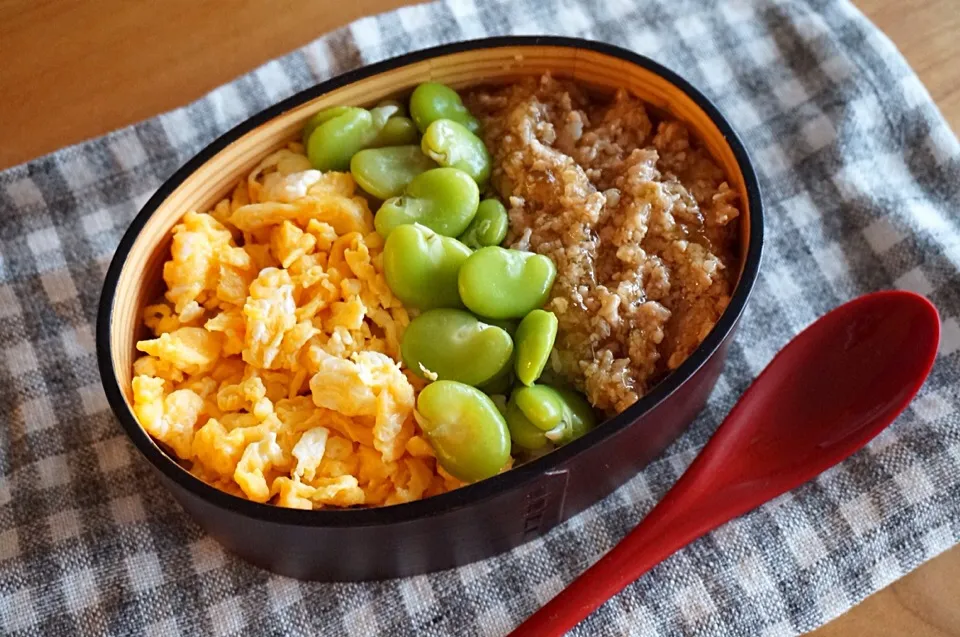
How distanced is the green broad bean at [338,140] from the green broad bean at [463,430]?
36 cm

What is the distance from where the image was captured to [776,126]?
5.00 ft

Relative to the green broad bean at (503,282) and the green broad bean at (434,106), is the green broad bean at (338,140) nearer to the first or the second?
the green broad bean at (434,106)

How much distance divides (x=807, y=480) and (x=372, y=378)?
580 mm

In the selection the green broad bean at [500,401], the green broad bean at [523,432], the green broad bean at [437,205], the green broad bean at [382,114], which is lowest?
the green broad bean at [500,401]

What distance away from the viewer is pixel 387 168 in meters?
1.23

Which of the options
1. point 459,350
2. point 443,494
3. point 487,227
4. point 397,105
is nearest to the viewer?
point 443,494

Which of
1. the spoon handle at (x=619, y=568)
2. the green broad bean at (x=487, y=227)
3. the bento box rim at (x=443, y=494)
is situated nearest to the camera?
the bento box rim at (x=443, y=494)

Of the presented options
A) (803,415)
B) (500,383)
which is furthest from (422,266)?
(803,415)

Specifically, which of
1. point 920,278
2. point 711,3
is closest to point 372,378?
point 920,278

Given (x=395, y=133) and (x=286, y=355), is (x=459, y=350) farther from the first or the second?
(x=395, y=133)

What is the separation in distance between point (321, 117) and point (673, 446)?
0.65 m

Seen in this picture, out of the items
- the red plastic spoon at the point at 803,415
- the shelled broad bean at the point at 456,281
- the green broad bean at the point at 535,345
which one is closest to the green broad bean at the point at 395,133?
the shelled broad bean at the point at 456,281

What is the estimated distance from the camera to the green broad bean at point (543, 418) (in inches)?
41.3

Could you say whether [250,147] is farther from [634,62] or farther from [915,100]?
[915,100]
